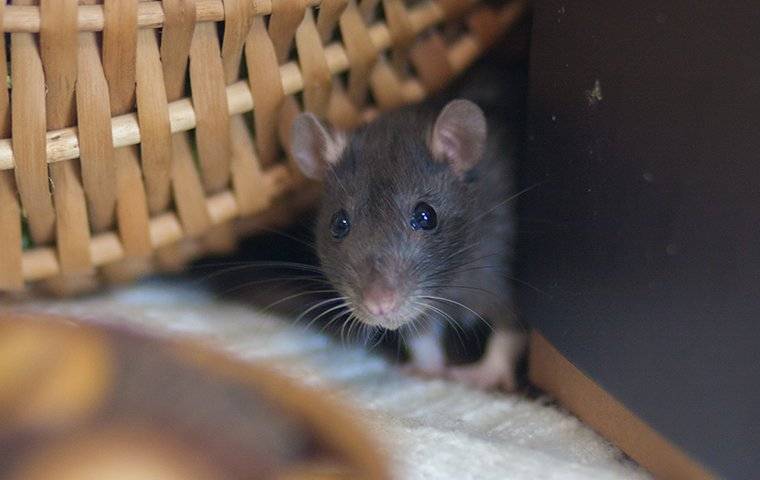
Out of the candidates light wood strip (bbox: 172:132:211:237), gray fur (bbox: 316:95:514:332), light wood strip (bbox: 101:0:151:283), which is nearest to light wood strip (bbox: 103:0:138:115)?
light wood strip (bbox: 101:0:151:283)

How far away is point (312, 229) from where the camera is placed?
1.34m

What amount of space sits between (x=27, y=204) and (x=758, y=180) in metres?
0.80

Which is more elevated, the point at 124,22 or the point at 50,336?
the point at 124,22

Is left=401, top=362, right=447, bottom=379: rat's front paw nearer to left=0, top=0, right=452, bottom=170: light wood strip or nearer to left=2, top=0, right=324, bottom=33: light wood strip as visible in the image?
left=0, top=0, right=452, bottom=170: light wood strip

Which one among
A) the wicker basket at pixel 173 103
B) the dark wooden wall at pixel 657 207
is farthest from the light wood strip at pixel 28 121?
the dark wooden wall at pixel 657 207

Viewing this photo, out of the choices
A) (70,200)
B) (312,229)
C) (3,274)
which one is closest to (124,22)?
(70,200)

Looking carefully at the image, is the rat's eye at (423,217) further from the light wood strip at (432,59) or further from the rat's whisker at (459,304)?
the light wood strip at (432,59)

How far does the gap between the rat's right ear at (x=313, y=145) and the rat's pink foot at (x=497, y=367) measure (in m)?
0.35

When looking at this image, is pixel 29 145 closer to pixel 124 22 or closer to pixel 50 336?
pixel 124 22

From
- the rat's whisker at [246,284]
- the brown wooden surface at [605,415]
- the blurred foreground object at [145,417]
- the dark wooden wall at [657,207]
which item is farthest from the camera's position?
the rat's whisker at [246,284]

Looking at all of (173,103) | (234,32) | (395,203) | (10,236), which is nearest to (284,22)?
(234,32)

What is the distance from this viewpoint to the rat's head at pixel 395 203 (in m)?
1.15

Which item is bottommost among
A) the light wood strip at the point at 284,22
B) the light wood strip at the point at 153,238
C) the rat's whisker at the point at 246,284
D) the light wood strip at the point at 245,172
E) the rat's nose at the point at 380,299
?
the rat's whisker at the point at 246,284

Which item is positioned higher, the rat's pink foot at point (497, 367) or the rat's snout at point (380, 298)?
the rat's snout at point (380, 298)
